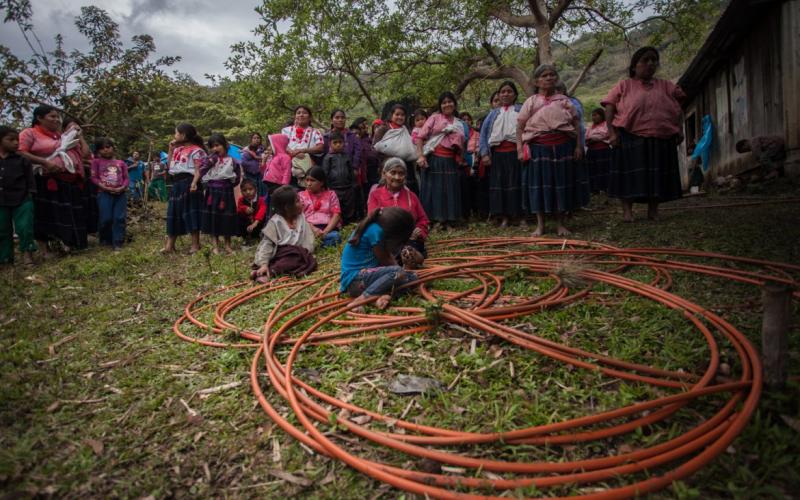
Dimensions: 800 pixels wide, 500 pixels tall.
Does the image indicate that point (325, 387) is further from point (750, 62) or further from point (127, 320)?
point (750, 62)

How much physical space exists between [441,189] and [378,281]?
10.8 ft

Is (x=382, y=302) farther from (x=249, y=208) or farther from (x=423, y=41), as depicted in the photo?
(x=423, y=41)

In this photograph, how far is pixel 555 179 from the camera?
5043 mm

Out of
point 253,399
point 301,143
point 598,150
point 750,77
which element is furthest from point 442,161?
point 750,77

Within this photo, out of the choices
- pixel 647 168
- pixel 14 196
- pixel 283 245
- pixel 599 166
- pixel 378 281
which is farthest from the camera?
pixel 599 166

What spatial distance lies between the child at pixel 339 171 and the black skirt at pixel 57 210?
3910mm

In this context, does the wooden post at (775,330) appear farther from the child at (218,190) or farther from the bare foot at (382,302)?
the child at (218,190)

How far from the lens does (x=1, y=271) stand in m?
5.59

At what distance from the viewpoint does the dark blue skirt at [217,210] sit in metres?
6.12

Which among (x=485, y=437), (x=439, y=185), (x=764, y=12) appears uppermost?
(x=764, y=12)

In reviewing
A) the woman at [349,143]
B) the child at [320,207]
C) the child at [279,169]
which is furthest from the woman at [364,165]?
the child at [320,207]

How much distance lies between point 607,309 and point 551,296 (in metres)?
0.36

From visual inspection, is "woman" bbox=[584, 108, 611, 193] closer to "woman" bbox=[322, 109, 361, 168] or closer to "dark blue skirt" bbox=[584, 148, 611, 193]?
"dark blue skirt" bbox=[584, 148, 611, 193]

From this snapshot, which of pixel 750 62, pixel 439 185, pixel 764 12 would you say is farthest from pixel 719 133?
pixel 439 185
